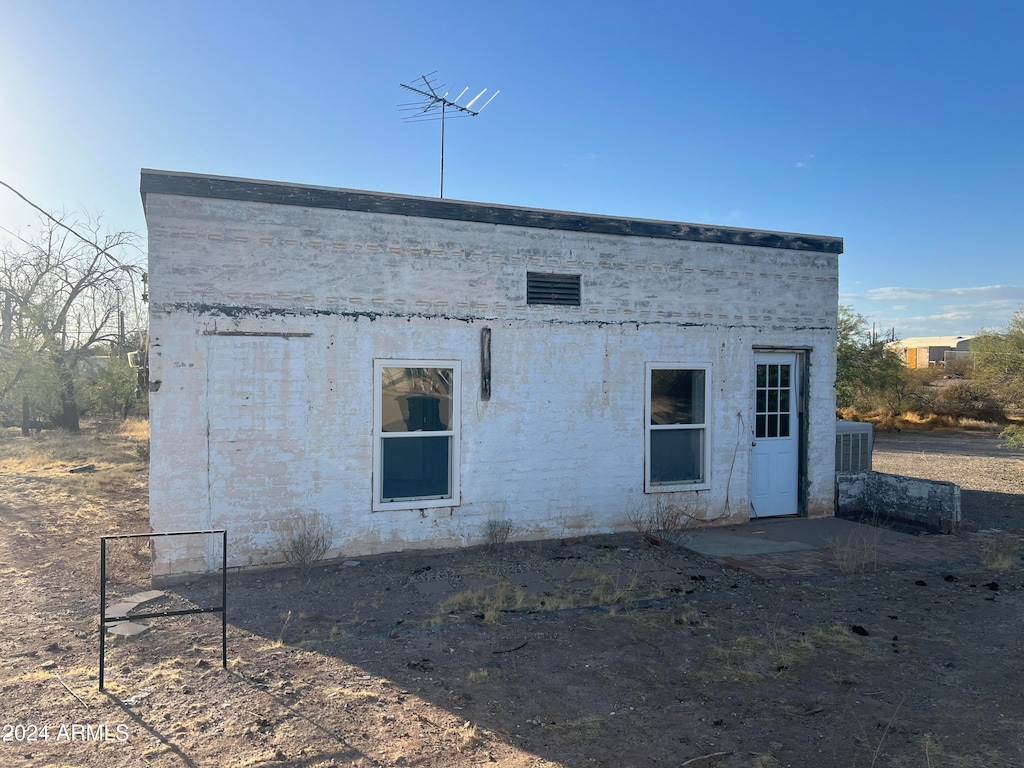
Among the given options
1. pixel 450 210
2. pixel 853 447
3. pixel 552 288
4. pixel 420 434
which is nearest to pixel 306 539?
pixel 420 434

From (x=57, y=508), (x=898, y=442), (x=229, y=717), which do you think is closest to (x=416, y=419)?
(x=229, y=717)

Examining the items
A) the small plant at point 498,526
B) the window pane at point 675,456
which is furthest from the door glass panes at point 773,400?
the small plant at point 498,526

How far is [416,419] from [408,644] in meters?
3.19

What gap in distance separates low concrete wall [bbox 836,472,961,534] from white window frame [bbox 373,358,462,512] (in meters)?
5.85

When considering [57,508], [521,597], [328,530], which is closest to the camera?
[521,597]

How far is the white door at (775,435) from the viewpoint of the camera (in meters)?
10.1

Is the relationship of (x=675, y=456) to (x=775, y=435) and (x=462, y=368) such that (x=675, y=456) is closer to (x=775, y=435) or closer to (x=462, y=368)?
(x=775, y=435)

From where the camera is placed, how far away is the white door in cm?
1012

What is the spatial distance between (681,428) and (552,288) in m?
2.59

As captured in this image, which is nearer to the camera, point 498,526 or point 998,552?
point 998,552

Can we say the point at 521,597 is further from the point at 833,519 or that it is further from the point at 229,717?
the point at 833,519

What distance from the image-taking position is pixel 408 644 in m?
5.58

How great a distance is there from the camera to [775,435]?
10250 millimetres

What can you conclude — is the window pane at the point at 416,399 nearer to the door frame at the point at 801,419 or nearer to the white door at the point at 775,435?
the white door at the point at 775,435
